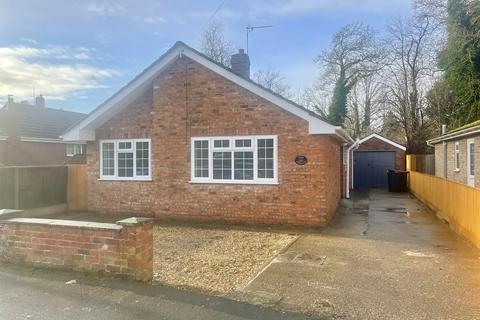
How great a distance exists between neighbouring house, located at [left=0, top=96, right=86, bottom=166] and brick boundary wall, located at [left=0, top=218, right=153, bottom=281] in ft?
55.9

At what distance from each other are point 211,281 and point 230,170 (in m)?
5.77

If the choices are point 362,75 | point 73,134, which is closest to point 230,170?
point 73,134

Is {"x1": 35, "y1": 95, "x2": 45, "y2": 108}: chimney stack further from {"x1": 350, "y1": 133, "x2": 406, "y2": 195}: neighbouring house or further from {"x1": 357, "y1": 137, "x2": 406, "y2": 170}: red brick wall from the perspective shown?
{"x1": 357, "y1": 137, "x2": 406, "y2": 170}: red brick wall

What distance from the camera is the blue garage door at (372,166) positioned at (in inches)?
1086

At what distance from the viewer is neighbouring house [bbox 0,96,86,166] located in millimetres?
23250

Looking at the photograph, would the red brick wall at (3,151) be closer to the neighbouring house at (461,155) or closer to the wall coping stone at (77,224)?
the wall coping stone at (77,224)

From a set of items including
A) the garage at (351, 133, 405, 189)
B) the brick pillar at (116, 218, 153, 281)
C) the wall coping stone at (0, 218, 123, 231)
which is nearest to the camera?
the brick pillar at (116, 218, 153, 281)

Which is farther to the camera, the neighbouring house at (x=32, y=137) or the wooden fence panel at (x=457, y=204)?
→ the neighbouring house at (x=32, y=137)

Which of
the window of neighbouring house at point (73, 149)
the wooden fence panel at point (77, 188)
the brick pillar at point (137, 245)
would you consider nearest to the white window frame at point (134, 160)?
the wooden fence panel at point (77, 188)

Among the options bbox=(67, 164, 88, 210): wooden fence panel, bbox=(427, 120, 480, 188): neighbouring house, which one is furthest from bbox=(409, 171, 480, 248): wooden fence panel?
bbox=(67, 164, 88, 210): wooden fence panel

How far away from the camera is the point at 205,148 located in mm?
12023

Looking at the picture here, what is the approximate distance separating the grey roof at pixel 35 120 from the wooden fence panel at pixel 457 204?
75.0 ft

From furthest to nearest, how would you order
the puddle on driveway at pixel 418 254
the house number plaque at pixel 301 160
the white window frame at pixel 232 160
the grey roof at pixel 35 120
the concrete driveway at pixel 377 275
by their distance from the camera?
1. the grey roof at pixel 35 120
2. the white window frame at pixel 232 160
3. the house number plaque at pixel 301 160
4. the puddle on driveway at pixel 418 254
5. the concrete driveway at pixel 377 275

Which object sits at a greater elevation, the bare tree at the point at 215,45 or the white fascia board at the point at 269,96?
the bare tree at the point at 215,45
